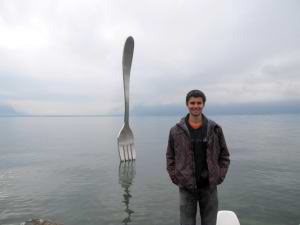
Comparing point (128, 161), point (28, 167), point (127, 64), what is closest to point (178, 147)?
point (127, 64)

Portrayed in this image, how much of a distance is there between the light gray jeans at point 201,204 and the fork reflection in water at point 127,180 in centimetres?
778

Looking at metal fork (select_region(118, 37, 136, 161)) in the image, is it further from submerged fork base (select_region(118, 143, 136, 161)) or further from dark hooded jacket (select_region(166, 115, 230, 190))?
dark hooded jacket (select_region(166, 115, 230, 190))

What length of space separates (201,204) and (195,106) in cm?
165

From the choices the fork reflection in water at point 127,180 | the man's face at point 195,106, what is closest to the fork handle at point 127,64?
the fork reflection in water at point 127,180

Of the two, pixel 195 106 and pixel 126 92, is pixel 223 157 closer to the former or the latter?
pixel 195 106

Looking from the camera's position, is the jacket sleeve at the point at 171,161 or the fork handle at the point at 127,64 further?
the fork handle at the point at 127,64

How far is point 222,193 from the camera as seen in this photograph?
1720 cm

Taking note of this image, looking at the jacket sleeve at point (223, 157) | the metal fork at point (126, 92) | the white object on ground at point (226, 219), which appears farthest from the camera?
the metal fork at point (126, 92)

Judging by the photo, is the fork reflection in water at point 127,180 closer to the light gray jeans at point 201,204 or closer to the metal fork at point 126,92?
the metal fork at point 126,92

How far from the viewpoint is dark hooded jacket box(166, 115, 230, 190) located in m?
4.96

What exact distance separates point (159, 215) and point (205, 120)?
928 cm

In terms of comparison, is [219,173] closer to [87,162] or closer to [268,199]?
[268,199]

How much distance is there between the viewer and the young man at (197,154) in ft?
16.3

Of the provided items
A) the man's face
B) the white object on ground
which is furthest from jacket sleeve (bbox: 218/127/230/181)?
the white object on ground
